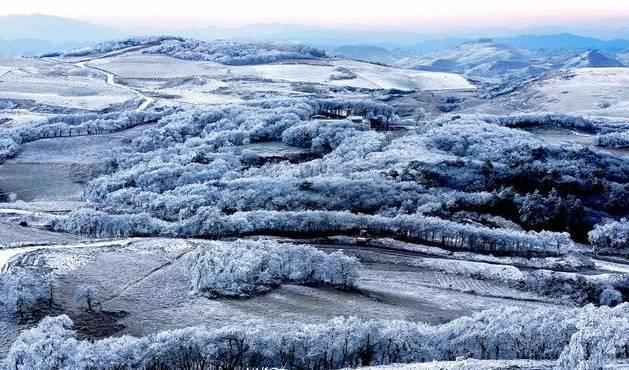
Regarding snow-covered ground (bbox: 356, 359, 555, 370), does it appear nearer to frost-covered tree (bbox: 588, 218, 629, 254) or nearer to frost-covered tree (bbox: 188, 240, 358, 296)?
frost-covered tree (bbox: 188, 240, 358, 296)

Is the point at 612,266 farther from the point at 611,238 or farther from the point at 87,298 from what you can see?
the point at 87,298

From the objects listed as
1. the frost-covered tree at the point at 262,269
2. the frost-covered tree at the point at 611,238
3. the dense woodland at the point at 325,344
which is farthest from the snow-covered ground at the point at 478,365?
the frost-covered tree at the point at 611,238

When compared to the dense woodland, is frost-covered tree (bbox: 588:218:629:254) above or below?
below

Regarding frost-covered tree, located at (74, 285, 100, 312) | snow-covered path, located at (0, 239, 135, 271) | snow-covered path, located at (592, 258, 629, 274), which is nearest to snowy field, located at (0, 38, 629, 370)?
frost-covered tree, located at (74, 285, 100, 312)

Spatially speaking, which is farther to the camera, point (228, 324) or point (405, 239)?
point (405, 239)

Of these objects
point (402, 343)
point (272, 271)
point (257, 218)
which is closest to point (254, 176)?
point (257, 218)

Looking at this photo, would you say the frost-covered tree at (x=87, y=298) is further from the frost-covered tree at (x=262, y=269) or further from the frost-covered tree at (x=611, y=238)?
the frost-covered tree at (x=611, y=238)

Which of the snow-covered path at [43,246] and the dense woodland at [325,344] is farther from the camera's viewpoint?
the snow-covered path at [43,246]

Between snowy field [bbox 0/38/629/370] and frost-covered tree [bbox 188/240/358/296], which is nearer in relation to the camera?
snowy field [bbox 0/38/629/370]

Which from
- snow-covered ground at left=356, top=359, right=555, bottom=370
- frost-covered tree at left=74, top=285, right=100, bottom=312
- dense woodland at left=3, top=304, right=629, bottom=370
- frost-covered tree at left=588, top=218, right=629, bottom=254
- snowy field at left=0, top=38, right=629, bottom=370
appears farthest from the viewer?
frost-covered tree at left=588, top=218, right=629, bottom=254

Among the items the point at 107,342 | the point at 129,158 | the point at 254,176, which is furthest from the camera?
the point at 129,158

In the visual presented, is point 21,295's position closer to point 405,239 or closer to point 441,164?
point 405,239
